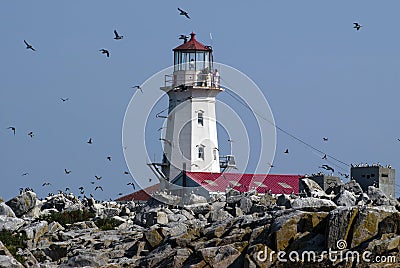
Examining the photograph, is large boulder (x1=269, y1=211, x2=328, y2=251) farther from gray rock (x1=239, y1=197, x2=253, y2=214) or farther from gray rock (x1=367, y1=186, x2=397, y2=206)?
gray rock (x1=239, y1=197, x2=253, y2=214)

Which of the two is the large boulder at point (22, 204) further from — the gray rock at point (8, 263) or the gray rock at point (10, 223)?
the gray rock at point (8, 263)

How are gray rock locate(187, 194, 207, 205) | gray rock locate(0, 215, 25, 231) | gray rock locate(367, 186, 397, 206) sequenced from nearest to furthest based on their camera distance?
gray rock locate(367, 186, 397, 206) < gray rock locate(0, 215, 25, 231) < gray rock locate(187, 194, 207, 205)

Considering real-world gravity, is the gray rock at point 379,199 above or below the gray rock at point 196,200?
below

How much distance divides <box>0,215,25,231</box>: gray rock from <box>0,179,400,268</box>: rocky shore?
1.0 inches

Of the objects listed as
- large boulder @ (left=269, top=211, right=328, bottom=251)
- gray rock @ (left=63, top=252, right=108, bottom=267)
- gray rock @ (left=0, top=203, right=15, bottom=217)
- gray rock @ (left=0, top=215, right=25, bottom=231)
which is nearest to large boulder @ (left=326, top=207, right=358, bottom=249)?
large boulder @ (left=269, top=211, right=328, bottom=251)

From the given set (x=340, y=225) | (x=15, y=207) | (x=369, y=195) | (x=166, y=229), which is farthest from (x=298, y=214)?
(x=15, y=207)

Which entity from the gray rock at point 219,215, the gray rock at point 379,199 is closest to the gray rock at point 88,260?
the gray rock at point 219,215

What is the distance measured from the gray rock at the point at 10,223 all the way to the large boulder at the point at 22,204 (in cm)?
378

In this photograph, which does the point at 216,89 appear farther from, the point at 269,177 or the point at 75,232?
the point at 75,232

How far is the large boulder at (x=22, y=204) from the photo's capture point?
3794cm

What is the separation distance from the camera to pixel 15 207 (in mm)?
38250

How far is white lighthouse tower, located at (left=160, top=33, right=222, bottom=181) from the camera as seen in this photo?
4706 cm

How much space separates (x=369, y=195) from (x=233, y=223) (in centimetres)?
775

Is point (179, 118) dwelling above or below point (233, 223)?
above
